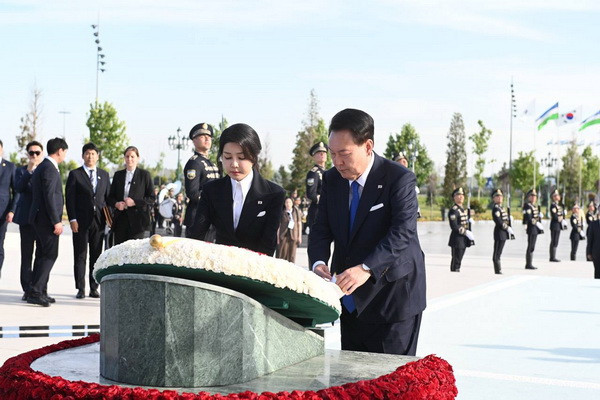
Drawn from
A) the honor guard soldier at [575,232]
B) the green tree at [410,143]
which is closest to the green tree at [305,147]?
the green tree at [410,143]

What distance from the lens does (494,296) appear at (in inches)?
452

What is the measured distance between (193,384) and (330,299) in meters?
0.52

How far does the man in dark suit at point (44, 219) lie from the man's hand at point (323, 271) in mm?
6342

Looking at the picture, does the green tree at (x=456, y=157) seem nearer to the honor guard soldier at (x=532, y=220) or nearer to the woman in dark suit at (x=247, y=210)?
the honor guard soldier at (x=532, y=220)

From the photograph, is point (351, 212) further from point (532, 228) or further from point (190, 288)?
point (532, 228)

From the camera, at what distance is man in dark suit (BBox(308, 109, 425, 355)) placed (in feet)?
11.6

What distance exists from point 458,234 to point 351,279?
1346 cm

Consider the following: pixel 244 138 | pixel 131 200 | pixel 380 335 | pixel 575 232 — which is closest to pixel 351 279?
pixel 380 335

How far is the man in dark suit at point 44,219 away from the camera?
30.7 feet

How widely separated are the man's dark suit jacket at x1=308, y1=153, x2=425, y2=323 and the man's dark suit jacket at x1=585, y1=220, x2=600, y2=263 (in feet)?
33.8

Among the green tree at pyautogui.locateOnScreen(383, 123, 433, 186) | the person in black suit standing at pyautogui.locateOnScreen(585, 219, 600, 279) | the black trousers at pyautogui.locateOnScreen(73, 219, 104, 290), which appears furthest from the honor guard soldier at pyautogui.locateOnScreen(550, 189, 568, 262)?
the green tree at pyautogui.locateOnScreen(383, 123, 433, 186)

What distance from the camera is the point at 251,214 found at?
14.7ft

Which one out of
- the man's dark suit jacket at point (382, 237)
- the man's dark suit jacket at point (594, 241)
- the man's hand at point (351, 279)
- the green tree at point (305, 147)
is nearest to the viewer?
the man's hand at point (351, 279)

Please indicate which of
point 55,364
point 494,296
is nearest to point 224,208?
point 55,364
